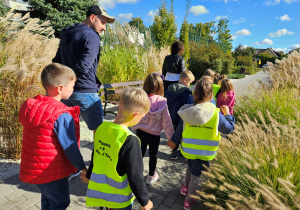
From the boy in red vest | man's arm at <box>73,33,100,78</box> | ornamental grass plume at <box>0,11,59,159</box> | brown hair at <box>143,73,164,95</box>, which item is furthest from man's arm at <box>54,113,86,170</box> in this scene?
ornamental grass plume at <box>0,11,59,159</box>

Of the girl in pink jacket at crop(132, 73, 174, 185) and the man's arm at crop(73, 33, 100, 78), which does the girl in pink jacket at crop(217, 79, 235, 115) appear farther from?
the man's arm at crop(73, 33, 100, 78)

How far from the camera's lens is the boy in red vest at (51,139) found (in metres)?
1.52

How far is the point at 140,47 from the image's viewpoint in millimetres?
9047

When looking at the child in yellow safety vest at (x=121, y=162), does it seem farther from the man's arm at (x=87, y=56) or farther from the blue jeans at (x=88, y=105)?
the blue jeans at (x=88, y=105)

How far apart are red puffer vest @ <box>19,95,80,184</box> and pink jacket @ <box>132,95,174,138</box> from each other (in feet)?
3.99

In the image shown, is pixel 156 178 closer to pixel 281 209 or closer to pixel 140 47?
pixel 281 209

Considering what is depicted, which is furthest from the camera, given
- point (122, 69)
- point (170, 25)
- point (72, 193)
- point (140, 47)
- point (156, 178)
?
point (170, 25)

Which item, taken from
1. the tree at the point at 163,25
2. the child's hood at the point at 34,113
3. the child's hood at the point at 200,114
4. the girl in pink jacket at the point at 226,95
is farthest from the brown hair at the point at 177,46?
the tree at the point at 163,25

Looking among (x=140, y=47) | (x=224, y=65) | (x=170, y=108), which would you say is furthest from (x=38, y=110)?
(x=224, y=65)

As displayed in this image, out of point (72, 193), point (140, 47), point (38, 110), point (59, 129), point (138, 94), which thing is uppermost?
point (140, 47)

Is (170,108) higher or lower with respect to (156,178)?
higher

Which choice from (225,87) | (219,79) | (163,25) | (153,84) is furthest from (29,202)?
(163,25)

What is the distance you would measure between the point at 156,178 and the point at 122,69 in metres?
4.86

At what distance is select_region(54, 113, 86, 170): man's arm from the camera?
5.01ft
